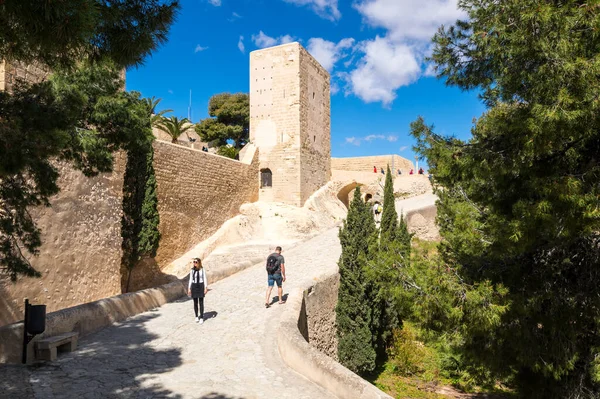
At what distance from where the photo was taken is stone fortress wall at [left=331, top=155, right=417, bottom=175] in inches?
1308

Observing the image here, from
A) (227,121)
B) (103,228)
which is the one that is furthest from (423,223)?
(227,121)

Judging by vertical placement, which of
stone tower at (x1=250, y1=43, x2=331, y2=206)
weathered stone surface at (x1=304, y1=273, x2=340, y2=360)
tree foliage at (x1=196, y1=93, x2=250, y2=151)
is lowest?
weathered stone surface at (x1=304, y1=273, x2=340, y2=360)

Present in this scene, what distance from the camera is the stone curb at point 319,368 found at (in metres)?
4.18

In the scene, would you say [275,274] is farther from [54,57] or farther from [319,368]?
[54,57]

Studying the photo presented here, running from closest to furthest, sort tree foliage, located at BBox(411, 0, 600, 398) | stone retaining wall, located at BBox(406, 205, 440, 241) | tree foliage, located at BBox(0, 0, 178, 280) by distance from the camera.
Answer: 1. tree foliage, located at BBox(0, 0, 178, 280)
2. tree foliage, located at BBox(411, 0, 600, 398)
3. stone retaining wall, located at BBox(406, 205, 440, 241)

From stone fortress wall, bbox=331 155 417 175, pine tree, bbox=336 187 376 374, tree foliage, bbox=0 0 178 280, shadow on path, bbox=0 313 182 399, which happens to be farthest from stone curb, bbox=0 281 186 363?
stone fortress wall, bbox=331 155 417 175

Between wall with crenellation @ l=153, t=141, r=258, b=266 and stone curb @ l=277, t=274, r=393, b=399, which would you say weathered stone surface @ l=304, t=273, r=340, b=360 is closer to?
stone curb @ l=277, t=274, r=393, b=399

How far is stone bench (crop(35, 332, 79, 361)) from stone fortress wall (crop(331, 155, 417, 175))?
28.9 meters

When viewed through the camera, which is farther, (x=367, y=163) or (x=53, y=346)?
(x=367, y=163)

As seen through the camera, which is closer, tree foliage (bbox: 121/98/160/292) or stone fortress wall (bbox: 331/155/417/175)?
tree foliage (bbox: 121/98/160/292)

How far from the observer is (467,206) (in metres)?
6.21

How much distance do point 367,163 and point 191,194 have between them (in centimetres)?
1991

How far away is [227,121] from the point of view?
118 feet

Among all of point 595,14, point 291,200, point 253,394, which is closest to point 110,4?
point 253,394
